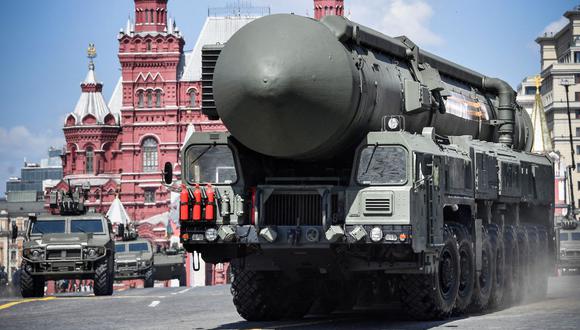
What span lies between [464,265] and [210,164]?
4.38 meters

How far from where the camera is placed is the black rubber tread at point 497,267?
2105 cm

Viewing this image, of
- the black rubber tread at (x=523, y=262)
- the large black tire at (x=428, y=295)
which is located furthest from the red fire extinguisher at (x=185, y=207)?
the black rubber tread at (x=523, y=262)

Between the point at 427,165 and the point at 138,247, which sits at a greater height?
the point at 427,165

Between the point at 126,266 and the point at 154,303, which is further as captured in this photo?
the point at 126,266

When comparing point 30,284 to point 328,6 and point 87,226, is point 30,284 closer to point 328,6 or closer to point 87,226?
point 87,226

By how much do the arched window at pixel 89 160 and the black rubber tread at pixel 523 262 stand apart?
98312mm

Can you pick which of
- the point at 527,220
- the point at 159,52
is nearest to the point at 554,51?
the point at 159,52

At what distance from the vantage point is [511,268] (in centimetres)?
2238

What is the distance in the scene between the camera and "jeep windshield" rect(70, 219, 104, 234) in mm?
31906

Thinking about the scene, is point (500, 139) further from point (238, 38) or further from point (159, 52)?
point (159, 52)

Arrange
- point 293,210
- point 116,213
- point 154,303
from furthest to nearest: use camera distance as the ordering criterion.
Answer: point 116,213 → point 154,303 → point 293,210

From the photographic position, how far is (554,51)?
193875 millimetres

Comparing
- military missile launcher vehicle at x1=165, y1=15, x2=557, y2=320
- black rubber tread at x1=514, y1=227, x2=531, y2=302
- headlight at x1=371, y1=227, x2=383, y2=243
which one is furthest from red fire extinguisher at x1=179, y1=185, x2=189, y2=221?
black rubber tread at x1=514, y1=227, x2=531, y2=302

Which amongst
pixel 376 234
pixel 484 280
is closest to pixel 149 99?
pixel 484 280
